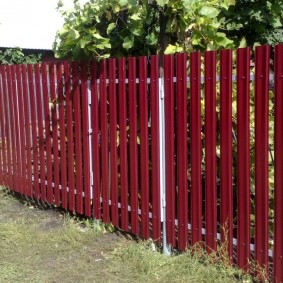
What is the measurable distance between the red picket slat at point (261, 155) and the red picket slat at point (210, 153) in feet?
1.27

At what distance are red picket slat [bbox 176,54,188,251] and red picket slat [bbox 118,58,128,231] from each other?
0.70 m

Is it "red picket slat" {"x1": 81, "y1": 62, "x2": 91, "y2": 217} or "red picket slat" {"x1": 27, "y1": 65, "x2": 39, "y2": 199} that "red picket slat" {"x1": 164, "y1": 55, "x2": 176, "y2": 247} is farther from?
"red picket slat" {"x1": 27, "y1": 65, "x2": 39, "y2": 199}

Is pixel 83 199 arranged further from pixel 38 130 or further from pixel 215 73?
pixel 215 73

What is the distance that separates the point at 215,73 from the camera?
3.61 metres

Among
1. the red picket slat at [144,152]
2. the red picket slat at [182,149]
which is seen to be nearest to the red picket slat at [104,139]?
the red picket slat at [144,152]

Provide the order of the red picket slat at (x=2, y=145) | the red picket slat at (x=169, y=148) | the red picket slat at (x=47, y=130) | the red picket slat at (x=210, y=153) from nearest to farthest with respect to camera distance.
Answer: the red picket slat at (x=210, y=153) < the red picket slat at (x=169, y=148) < the red picket slat at (x=47, y=130) < the red picket slat at (x=2, y=145)

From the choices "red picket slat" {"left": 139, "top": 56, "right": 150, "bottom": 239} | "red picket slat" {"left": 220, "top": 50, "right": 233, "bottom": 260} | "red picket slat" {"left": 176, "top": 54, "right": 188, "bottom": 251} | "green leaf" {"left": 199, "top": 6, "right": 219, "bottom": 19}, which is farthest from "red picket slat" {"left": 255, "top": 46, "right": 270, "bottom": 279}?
"green leaf" {"left": 199, "top": 6, "right": 219, "bottom": 19}

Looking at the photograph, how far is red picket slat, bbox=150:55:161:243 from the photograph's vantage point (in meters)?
4.09

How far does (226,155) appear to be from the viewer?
362 cm

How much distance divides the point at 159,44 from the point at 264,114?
6.13ft

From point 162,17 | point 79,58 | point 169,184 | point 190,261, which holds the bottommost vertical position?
point 190,261

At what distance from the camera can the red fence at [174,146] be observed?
11.2ft

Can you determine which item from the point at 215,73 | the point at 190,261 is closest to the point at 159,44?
the point at 215,73

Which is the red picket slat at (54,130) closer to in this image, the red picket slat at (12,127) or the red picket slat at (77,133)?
the red picket slat at (77,133)
